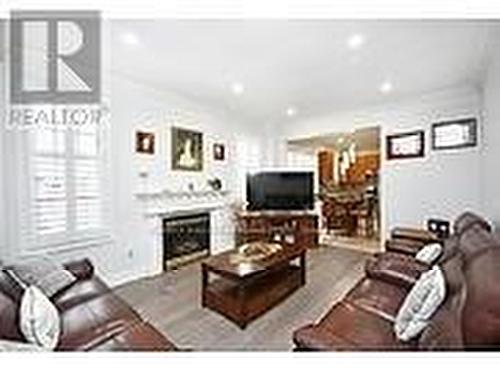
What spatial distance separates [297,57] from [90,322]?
2620 mm

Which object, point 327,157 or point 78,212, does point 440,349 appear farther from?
point 327,157

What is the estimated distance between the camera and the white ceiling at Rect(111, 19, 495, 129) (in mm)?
2594

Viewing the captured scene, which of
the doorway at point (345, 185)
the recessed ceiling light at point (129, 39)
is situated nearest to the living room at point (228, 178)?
the recessed ceiling light at point (129, 39)

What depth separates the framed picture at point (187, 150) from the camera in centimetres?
448

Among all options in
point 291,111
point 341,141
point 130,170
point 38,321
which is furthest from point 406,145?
point 38,321

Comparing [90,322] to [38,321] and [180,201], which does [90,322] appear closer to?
[38,321]

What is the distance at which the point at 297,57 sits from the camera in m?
3.28

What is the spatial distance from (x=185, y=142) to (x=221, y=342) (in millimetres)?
2713

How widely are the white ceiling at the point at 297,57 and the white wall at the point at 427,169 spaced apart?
27 cm

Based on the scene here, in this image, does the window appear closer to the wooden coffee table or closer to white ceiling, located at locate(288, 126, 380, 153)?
the wooden coffee table

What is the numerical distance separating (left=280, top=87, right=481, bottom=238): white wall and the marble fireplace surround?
2.22 m
